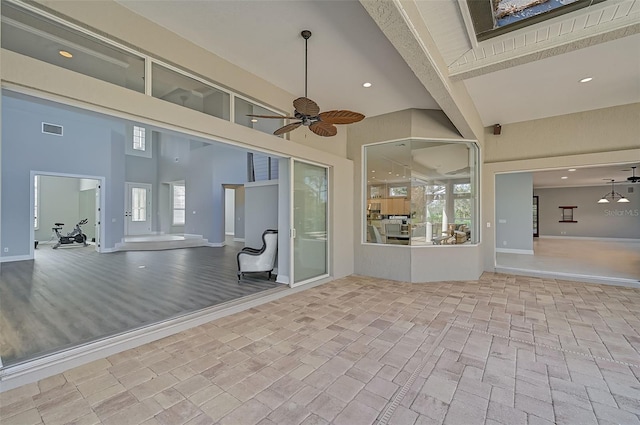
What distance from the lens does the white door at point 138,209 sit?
13227mm

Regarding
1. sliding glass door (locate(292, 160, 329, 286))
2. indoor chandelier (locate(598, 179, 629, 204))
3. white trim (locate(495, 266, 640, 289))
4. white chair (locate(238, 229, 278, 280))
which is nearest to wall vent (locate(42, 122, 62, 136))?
white chair (locate(238, 229, 278, 280))

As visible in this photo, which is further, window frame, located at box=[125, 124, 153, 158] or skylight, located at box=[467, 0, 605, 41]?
window frame, located at box=[125, 124, 153, 158]

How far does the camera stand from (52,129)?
8438 millimetres

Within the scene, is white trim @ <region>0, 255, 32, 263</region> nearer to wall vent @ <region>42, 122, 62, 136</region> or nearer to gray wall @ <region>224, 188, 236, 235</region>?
wall vent @ <region>42, 122, 62, 136</region>

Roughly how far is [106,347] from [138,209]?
512 inches

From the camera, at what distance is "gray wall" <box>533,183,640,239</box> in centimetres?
1241

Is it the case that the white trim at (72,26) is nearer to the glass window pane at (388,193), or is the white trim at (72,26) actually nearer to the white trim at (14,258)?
the glass window pane at (388,193)

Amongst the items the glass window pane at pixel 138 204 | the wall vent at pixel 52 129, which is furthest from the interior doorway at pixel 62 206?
the wall vent at pixel 52 129

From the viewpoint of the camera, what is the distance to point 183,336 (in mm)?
3086

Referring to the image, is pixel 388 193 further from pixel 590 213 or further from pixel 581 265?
pixel 590 213

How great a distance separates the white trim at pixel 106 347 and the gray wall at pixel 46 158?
5.76m

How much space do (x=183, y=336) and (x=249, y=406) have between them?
1.52 meters

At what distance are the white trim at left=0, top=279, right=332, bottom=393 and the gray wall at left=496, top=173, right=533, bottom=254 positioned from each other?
8.91 meters

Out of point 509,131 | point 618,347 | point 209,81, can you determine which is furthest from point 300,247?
point 509,131
